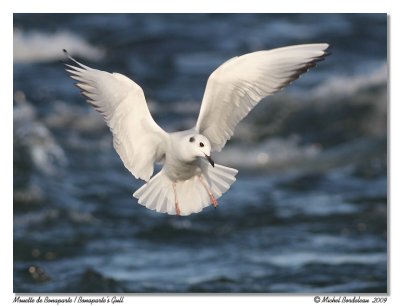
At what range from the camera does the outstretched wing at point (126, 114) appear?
15.6ft

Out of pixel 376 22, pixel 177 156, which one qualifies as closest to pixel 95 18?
pixel 376 22

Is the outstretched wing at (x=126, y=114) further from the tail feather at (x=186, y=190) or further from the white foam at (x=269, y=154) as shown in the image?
the white foam at (x=269, y=154)

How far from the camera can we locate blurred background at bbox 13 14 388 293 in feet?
26.1

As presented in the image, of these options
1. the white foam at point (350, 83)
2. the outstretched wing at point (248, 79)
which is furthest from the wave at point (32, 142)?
the outstretched wing at point (248, 79)

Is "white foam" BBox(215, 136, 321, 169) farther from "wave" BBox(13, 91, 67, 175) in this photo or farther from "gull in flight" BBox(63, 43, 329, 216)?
"gull in flight" BBox(63, 43, 329, 216)

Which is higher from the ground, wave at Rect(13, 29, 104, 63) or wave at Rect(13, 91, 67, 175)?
wave at Rect(13, 29, 104, 63)

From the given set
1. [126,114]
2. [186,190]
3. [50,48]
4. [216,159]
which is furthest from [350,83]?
[126,114]

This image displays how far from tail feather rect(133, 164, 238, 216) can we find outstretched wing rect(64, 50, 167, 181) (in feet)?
0.28

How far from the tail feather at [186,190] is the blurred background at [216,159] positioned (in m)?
2.38

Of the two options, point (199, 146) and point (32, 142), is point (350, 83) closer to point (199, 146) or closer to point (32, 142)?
point (32, 142)

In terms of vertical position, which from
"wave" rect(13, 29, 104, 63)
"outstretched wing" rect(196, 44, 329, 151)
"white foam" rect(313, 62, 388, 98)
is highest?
"wave" rect(13, 29, 104, 63)

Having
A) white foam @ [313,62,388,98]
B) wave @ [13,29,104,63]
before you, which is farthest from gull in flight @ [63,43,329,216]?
white foam @ [313,62,388,98]

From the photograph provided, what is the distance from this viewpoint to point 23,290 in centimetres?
704

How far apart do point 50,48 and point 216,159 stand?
2.03 m
